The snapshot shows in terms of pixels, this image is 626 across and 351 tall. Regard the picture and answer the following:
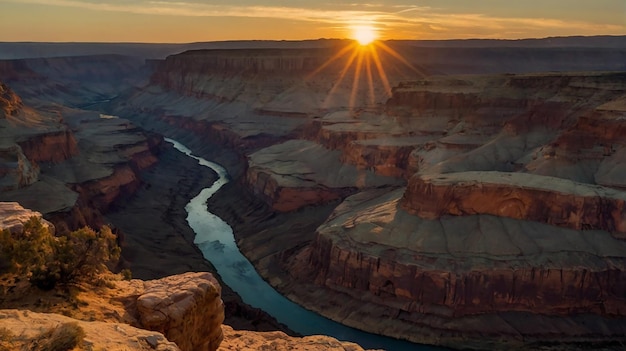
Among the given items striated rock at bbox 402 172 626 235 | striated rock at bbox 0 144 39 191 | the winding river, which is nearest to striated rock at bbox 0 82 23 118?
striated rock at bbox 0 144 39 191

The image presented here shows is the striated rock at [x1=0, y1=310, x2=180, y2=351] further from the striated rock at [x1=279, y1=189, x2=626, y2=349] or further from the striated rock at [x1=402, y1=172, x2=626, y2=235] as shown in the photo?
the striated rock at [x1=402, y1=172, x2=626, y2=235]

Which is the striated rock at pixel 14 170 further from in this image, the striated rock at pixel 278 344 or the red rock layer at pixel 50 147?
the striated rock at pixel 278 344

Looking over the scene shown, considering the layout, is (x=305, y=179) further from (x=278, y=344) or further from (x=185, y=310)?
(x=185, y=310)

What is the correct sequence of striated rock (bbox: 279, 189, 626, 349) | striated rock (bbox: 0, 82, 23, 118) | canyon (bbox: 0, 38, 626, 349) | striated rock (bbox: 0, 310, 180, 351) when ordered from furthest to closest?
striated rock (bbox: 0, 82, 23, 118) < canyon (bbox: 0, 38, 626, 349) < striated rock (bbox: 279, 189, 626, 349) < striated rock (bbox: 0, 310, 180, 351)

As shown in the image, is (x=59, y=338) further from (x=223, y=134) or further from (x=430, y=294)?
(x=223, y=134)

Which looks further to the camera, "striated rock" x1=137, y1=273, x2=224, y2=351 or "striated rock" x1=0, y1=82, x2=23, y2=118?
"striated rock" x1=0, y1=82, x2=23, y2=118

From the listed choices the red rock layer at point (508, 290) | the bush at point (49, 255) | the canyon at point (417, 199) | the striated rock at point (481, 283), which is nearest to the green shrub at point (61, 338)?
the bush at point (49, 255)
